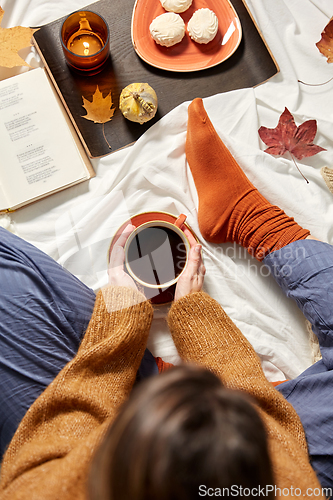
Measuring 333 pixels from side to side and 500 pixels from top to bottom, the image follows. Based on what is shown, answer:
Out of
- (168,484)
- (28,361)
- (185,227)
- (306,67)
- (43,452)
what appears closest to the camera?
(168,484)

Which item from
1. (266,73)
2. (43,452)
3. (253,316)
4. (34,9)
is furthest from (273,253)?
(34,9)

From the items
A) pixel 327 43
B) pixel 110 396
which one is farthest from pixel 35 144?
pixel 327 43

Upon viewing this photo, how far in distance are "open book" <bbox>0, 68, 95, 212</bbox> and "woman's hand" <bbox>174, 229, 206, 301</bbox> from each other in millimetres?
280

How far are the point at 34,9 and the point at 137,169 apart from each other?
1.42ft

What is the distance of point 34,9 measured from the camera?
75 centimetres

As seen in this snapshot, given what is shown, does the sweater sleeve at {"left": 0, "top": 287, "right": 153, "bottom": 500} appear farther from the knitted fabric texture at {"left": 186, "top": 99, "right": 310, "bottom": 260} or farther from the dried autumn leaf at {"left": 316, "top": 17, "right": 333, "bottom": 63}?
the dried autumn leaf at {"left": 316, "top": 17, "right": 333, "bottom": 63}

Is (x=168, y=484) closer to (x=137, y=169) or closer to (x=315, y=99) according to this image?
(x=137, y=169)

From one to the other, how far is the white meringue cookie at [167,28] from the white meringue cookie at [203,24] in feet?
0.08

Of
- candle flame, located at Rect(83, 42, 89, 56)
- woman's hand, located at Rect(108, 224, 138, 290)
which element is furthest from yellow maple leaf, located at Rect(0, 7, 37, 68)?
woman's hand, located at Rect(108, 224, 138, 290)

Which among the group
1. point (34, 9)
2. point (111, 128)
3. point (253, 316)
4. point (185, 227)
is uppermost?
point (34, 9)

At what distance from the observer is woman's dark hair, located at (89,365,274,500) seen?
0.74 feet

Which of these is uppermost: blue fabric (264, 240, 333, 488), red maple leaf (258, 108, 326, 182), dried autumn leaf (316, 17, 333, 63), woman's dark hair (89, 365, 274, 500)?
dried autumn leaf (316, 17, 333, 63)

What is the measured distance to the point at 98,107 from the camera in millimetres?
725

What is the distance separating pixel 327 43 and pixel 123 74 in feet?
1.51
